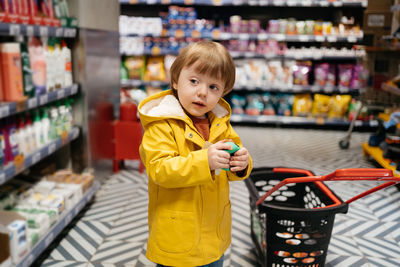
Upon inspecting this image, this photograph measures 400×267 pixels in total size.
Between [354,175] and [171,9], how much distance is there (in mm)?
5230

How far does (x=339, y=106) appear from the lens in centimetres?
595

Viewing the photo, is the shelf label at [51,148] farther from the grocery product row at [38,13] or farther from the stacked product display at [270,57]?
the stacked product display at [270,57]

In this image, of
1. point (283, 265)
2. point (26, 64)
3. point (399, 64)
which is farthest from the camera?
point (399, 64)

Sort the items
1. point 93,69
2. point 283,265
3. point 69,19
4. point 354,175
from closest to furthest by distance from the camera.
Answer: point 354,175, point 283,265, point 69,19, point 93,69

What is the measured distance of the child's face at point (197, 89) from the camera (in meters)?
1.31

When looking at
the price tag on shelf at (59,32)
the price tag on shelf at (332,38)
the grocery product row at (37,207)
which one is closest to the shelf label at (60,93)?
the price tag on shelf at (59,32)

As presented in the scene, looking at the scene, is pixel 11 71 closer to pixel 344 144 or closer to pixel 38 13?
pixel 38 13

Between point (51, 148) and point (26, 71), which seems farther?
point (51, 148)

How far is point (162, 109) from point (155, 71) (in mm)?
4911

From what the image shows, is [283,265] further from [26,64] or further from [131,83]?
[131,83]

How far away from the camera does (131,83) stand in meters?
6.21

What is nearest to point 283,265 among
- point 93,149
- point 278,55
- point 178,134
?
point 178,134

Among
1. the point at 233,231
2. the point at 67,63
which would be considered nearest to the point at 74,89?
the point at 67,63

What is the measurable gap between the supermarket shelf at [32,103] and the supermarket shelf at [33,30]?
385 mm
